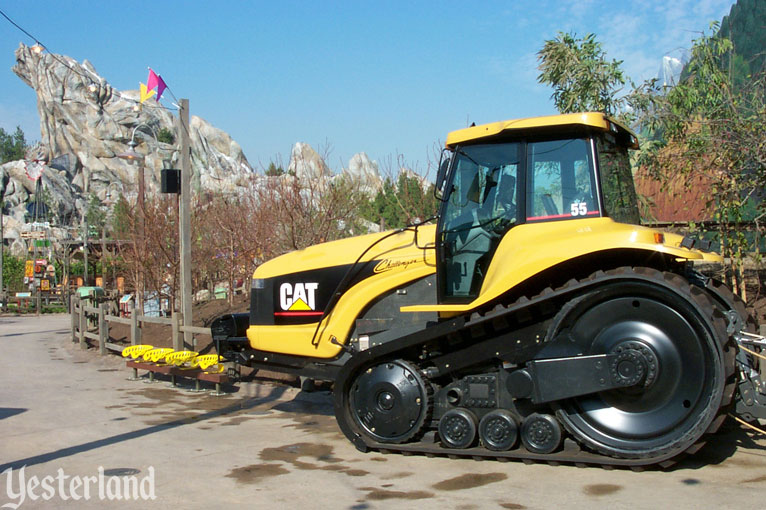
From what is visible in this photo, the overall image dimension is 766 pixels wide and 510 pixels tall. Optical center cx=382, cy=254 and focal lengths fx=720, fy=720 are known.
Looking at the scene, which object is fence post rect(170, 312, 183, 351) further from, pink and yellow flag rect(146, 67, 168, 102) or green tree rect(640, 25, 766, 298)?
green tree rect(640, 25, 766, 298)

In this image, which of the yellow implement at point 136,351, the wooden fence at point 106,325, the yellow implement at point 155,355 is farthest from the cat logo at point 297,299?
the yellow implement at point 136,351

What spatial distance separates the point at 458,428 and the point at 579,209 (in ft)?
6.93

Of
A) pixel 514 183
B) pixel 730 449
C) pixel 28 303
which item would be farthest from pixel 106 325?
pixel 28 303

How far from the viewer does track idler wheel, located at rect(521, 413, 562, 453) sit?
5.84m

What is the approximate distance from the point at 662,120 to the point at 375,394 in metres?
7.52

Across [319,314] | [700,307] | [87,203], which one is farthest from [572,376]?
[87,203]

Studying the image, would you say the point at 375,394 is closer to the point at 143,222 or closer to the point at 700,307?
the point at 700,307

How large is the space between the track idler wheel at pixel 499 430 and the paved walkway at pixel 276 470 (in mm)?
175

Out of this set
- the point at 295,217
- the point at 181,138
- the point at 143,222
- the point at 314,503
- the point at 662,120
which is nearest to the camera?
the point at 314,503

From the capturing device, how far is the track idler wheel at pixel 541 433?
584 cm

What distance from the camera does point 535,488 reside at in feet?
17.2

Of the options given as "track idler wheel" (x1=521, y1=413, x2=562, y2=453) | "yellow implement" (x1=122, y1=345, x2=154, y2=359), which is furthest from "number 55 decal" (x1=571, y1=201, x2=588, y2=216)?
"yellow implement" (x1=122, y1=345, x2=154, y2=359)

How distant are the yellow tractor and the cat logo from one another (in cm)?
55

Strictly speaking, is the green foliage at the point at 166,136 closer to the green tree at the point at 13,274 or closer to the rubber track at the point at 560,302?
the green tree at the point at 13,274
